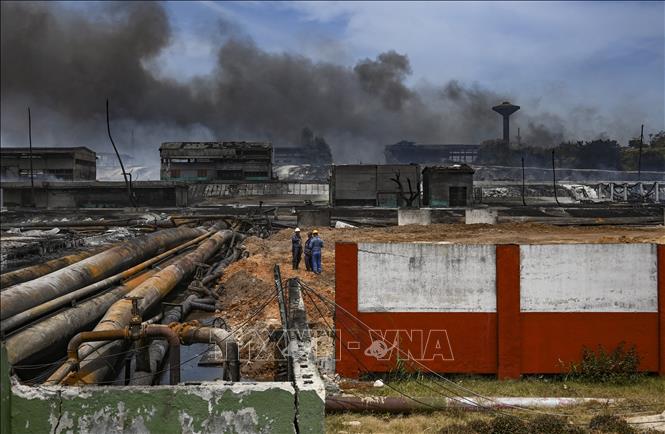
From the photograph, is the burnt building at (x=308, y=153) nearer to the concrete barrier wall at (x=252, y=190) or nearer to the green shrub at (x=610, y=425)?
the concrete barrier wall at (x=252, y=190)

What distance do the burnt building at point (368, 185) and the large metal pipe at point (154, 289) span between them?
19260mm

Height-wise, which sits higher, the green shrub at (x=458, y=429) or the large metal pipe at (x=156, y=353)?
the large metal pipe at (x=156, y=353)

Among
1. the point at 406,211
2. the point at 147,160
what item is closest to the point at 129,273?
the point at 406,211

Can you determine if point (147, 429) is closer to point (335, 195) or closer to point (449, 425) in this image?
point (449, 425)

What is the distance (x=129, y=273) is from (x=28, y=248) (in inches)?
107

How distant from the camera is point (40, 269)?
9.77 metres

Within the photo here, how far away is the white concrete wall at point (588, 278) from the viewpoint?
9.92 metres

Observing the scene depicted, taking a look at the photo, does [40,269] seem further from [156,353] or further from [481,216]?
[481,216]

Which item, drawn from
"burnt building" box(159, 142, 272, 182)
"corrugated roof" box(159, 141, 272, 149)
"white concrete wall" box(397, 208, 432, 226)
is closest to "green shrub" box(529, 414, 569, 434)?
"white concrete wall" box(397, 208, 432, 226)

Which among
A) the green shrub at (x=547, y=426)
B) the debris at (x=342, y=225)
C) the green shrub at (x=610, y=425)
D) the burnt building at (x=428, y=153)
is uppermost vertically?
the burnt building at (x=428, y=153)

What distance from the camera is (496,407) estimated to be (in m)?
8.29

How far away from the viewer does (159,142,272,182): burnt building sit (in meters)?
62.4

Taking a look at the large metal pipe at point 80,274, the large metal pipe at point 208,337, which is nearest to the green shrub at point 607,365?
the large metal pipe at point 208,337

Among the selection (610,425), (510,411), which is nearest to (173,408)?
(510,411)
